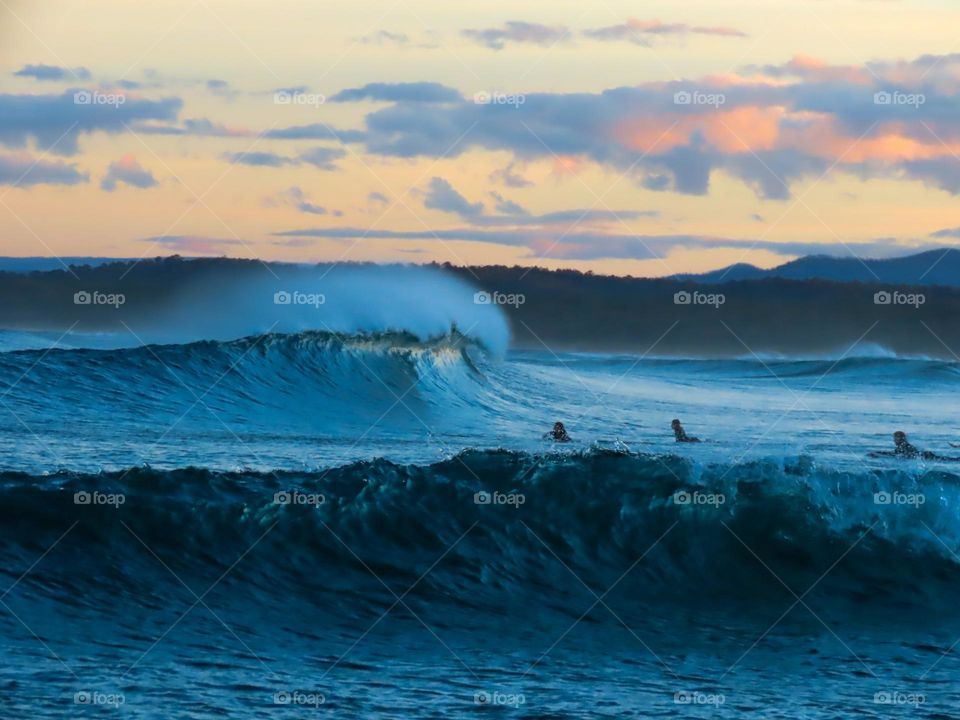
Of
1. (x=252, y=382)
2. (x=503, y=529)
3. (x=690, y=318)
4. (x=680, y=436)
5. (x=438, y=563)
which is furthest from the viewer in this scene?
(x=690, y=318)

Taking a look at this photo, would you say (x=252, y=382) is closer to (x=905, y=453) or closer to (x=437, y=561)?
(x=437, y=561)

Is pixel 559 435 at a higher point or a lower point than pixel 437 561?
higher

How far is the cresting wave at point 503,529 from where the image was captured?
11836 mm

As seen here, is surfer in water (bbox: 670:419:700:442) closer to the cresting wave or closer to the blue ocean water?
the blue ocean water

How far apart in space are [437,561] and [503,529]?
1150 mm

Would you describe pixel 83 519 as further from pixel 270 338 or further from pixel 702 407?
pixel 702 407

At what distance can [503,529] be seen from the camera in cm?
1348

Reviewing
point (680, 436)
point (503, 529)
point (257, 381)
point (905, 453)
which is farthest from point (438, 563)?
point (257, 381)

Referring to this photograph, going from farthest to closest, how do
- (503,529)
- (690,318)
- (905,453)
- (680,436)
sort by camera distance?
Answer: (690,318) < (680,436) < (905,453) < (503,529)

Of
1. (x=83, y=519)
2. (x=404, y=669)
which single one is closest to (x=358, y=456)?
(x=83, y=519)

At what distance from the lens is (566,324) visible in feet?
178

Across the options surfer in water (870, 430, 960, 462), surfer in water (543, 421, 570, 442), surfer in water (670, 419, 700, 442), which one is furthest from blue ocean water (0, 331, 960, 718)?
surfer in water (870, 430, 960, 462)

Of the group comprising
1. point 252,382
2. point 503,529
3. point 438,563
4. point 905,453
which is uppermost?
point 252,382

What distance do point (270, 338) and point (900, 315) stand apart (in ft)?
131
